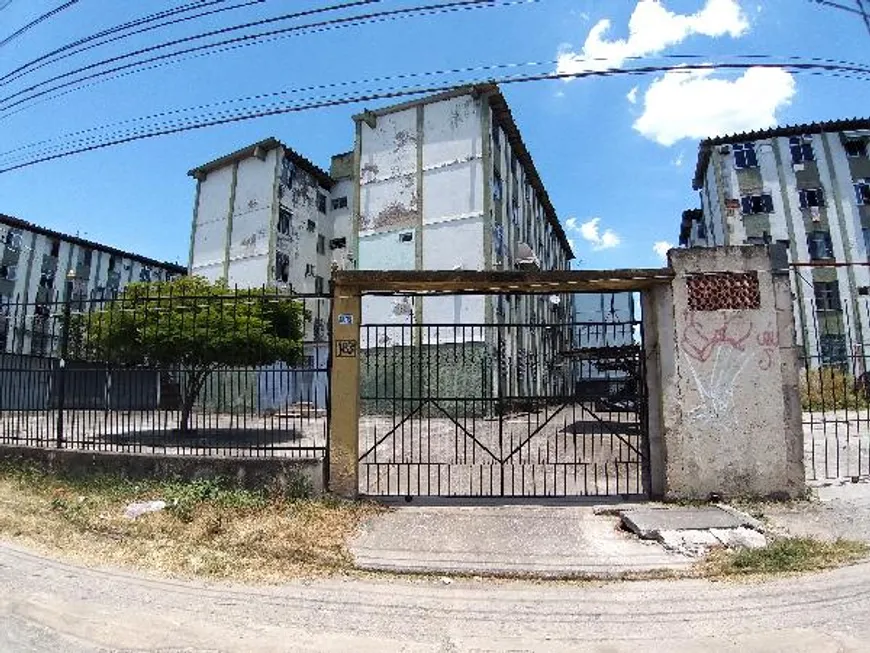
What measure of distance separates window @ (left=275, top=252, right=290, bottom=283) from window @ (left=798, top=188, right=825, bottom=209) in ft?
96.0

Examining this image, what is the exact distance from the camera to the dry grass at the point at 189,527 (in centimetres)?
539

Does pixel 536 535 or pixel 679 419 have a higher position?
pixel 679 419

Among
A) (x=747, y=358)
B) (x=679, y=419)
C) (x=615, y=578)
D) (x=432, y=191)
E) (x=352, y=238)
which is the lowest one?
(x=615, y=578)

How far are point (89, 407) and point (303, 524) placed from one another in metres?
6.23

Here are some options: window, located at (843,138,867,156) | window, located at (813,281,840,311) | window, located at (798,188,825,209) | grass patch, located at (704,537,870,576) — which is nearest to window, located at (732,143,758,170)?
window, located at (798,188,825,209)

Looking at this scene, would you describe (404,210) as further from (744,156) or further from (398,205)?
(744,156)

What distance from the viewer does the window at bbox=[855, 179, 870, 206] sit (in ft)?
102

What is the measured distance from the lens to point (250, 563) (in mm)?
5359

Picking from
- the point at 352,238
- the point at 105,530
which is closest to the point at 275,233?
the point at 352,238

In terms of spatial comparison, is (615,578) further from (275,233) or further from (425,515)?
(275,233)

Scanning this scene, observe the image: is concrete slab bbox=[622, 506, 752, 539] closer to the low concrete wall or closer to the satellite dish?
the low concrete wall

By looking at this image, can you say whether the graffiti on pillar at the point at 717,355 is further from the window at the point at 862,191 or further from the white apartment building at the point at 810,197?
the window at the point at 862,191

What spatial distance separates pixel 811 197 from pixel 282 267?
3003 cm

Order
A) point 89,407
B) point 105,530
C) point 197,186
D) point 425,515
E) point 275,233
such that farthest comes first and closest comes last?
1. point 197,186
2. point 275,233
3. point 89,407
4. point 425,515
5. point 105,530
